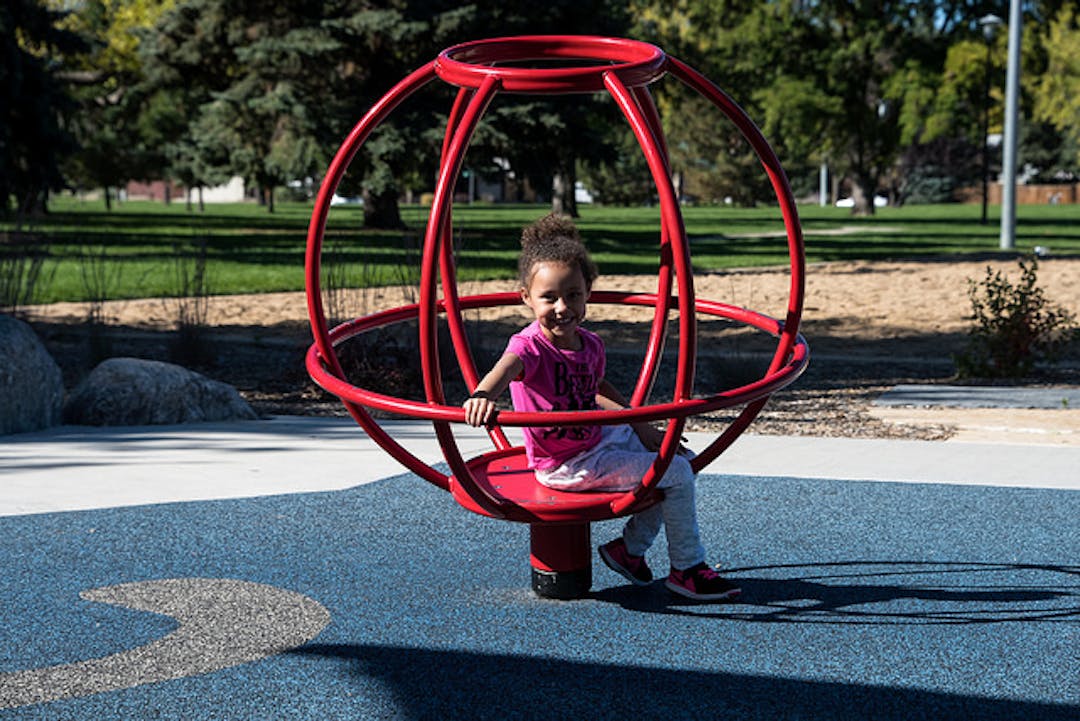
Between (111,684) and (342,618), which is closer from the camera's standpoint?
(111,684)

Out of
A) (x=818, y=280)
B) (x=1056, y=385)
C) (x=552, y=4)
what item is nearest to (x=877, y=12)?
(x=552, y=4)

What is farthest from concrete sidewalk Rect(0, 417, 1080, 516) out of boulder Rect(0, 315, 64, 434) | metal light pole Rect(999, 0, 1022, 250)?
metal light pole Rect(999, 0, 1022, 250)

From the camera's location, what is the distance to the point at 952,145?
→ 74000 millimetres

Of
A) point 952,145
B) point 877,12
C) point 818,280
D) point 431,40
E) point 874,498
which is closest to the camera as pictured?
point 874,498

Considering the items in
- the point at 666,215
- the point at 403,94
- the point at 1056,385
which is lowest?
the point at 1056,385

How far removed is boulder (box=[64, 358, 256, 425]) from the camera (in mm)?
8070

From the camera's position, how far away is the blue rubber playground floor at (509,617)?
366 centimetres

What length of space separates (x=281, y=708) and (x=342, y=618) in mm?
783

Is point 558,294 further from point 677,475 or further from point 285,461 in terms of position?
point 285,461

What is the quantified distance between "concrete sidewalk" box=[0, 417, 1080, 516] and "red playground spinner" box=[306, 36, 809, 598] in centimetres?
175

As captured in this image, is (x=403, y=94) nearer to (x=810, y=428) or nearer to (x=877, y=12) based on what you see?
(x=810, y=428)

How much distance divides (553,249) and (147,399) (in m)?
4.55

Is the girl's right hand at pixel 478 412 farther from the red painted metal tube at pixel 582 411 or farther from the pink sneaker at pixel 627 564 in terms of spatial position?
the pink sneaker at pixel 627 564

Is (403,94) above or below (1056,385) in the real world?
above
